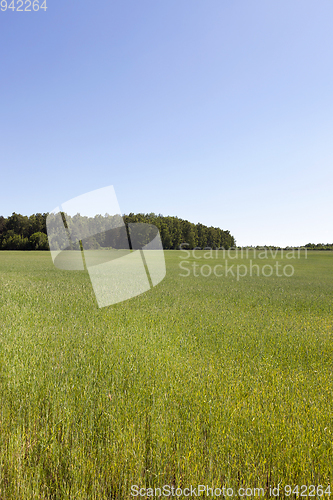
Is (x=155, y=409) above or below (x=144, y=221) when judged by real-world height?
below

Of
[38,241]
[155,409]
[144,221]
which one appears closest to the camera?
[155,409]

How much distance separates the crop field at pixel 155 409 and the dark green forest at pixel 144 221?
9002cm

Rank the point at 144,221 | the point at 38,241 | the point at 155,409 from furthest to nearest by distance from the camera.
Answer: the point at 144,221 < the point at 38,241 < the point at 155,409

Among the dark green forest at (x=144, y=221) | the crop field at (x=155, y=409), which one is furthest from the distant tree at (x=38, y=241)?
the crop field at (x=155, y=409)

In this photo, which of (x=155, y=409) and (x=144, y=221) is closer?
(x=155, y=409)

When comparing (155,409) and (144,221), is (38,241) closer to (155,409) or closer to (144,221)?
(144,221)

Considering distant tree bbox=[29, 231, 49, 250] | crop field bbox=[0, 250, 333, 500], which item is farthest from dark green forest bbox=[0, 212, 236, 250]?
crop field bbox=[0, 250, 333, 500]

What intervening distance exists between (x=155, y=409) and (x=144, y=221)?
114m

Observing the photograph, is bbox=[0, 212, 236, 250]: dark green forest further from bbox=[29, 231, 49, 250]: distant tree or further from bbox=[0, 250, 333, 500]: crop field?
bbox=[0, 250, 333, 500]: crop field

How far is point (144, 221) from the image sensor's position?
4596 inches

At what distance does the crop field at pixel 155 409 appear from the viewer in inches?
104

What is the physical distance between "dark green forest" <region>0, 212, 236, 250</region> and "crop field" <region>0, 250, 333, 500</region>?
90023 millimetres

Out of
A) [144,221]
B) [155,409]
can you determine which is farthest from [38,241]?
[155,409]

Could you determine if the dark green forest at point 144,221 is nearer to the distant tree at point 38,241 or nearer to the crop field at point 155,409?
the distant tree at point 38,241
